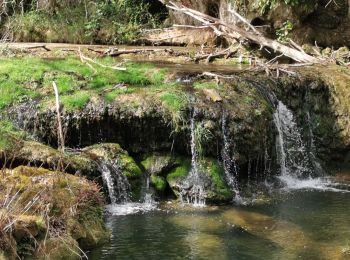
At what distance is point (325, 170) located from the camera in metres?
14.9

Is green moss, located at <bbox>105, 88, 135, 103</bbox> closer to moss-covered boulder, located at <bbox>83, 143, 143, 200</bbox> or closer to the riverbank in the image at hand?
the riverbank

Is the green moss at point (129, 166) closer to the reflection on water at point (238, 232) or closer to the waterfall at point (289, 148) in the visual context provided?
the reflection on water at point (238, 232)

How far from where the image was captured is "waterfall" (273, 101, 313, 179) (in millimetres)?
14289

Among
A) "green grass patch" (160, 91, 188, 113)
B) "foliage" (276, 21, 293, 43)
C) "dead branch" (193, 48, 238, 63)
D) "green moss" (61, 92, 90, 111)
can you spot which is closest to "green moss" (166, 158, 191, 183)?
"green grass patch" (160, 91, 188, 113)

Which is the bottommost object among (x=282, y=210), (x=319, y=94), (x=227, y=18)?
(x=282, y=210)

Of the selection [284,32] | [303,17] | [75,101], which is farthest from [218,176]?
[303,17]

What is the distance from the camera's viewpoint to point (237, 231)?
9.84 m

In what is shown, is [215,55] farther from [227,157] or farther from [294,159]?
[227,157]

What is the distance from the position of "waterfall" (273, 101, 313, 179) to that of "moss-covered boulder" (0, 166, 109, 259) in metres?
6.26

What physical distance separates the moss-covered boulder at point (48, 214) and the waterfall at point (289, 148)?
20.5 ft

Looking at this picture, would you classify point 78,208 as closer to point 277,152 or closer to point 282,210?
point 282,210

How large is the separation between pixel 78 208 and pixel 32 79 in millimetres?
5496

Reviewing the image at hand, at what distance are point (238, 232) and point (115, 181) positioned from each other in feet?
9.95

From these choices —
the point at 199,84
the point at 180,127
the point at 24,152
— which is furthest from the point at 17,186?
the point at 199,84
